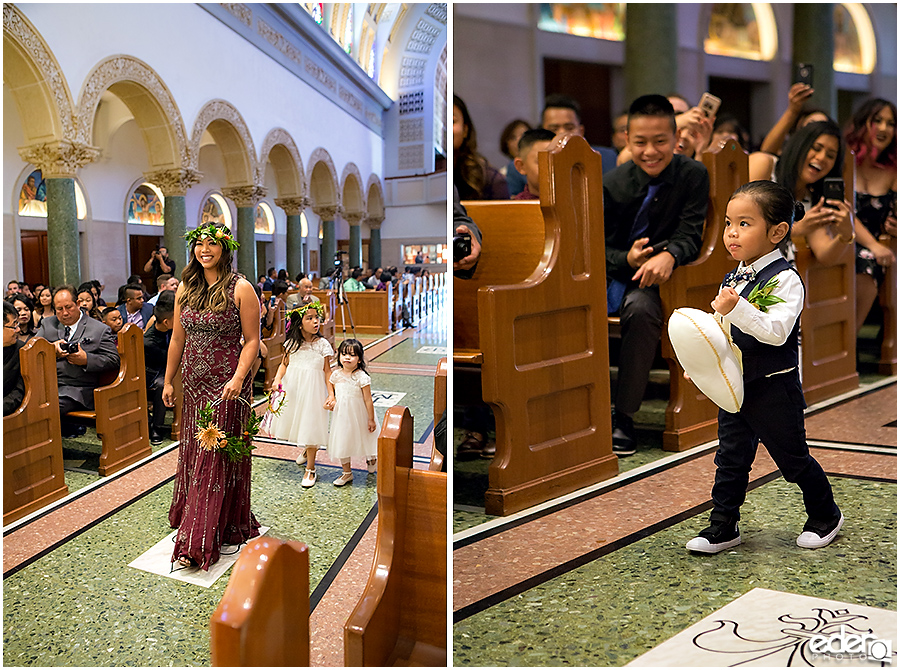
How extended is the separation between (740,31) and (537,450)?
27.8ft

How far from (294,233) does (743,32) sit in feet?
27.0

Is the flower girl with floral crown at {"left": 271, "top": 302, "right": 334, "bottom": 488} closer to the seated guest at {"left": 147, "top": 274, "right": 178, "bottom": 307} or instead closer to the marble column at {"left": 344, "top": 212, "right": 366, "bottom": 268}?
the marble column at {"left": 344, "top": 212, "right": 366, "bottom": 268}

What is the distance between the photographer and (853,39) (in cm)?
824

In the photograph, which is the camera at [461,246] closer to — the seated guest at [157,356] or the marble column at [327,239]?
the marble column at [327,239]

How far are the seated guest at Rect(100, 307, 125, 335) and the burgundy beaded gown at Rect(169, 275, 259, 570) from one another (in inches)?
41.4

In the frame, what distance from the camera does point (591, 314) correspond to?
250 centimetres

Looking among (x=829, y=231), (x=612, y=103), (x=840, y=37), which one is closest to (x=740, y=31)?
(x=840, y=37)

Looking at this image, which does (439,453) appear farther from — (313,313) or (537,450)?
(313,313)

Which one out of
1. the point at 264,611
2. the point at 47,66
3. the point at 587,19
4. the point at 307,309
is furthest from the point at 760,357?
the point at 587,19

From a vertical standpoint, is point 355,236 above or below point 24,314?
above

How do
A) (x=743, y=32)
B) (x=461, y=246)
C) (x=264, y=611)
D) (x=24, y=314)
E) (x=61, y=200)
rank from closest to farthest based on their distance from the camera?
(x=264, y=611)
(x=461, y=246)
(x=24, y=314)
(x=61, y=200)
(x=743, y=32)

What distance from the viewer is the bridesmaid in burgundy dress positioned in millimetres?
2309

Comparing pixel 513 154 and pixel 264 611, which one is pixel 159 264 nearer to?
pixel 513 154

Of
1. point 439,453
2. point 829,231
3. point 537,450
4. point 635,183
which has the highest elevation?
point 635,183
